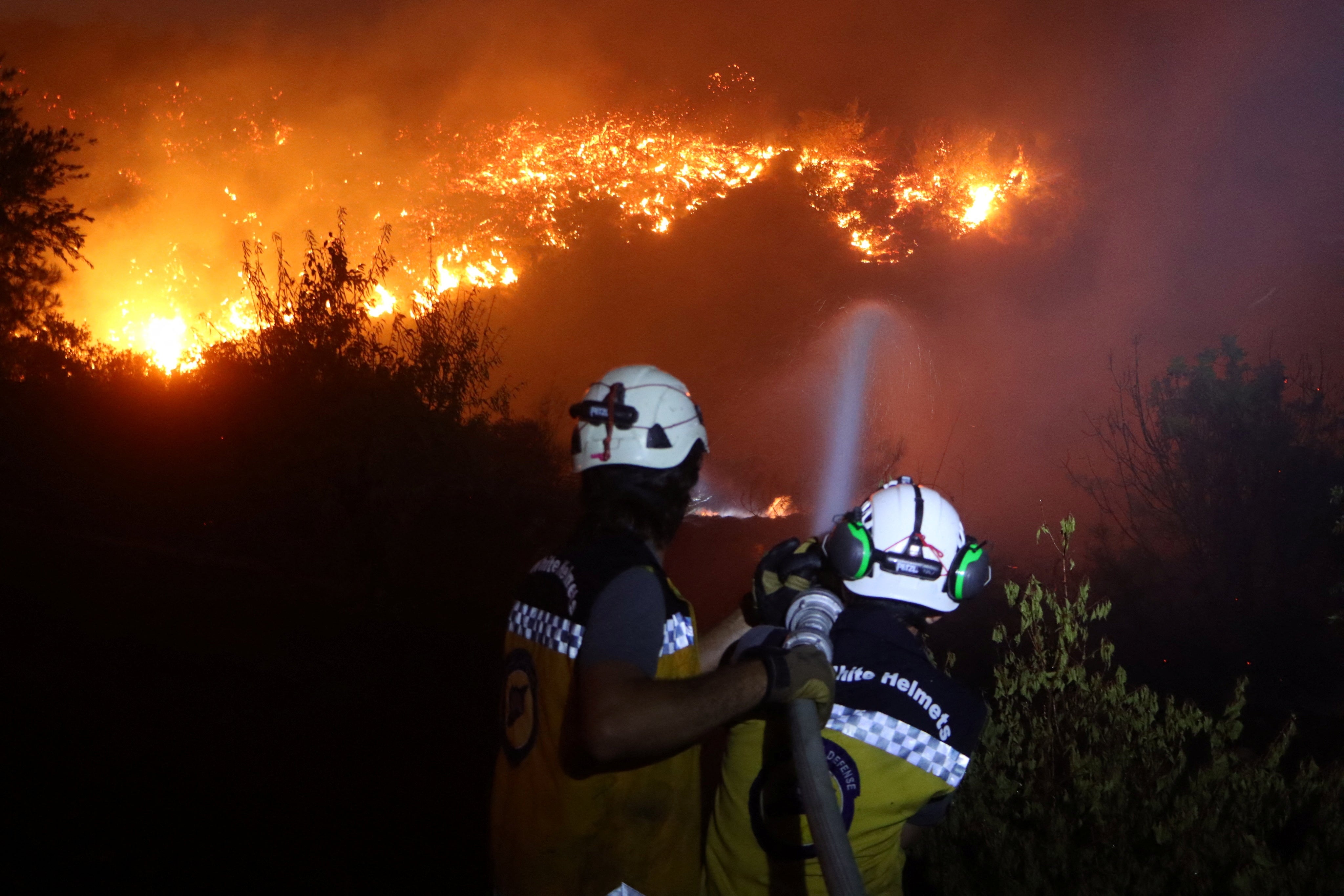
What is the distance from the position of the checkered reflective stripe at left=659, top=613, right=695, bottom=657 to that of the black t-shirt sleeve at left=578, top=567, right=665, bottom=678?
2.7 inches

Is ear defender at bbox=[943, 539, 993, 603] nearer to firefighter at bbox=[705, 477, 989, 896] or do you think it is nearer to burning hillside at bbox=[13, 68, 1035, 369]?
firefighter at bbox=[705, 477, 989, 896]

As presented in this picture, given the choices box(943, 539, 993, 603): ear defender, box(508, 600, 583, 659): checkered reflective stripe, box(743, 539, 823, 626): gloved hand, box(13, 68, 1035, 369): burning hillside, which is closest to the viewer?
box(508, 600, 583, 659): checkered reflective stripe

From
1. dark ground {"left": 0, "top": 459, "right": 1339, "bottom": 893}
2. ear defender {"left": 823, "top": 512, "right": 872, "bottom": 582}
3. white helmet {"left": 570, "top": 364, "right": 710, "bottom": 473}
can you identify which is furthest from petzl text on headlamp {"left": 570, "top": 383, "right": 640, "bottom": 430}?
dark ground {"left": 0, "top": 459, "right": 1339, "bottom": 893}

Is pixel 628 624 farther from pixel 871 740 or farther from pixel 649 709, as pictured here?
pixel 871 740

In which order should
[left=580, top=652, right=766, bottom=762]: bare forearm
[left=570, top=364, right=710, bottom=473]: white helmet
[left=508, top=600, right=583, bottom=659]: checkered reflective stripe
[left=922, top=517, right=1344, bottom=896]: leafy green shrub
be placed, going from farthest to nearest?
[left=922, top=517, right=1344, bottom=896]: leafy green shrub, [left=570, top=364, right=710, bottom=473]: white helmet, [left=508, top=600, right=583, bottom=659]: checkered reflective stripe, [left=580, top=652, right=766, bottom=762]: bare forearm

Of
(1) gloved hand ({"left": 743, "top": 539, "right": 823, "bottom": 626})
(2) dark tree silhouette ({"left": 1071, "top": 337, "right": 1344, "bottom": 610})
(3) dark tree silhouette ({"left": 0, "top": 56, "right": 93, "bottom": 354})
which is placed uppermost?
(3) dark tree silhouette ({"left": 0, "top": 56, "right": 93, "bottom": 354})

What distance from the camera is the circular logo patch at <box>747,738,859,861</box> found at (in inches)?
91.7

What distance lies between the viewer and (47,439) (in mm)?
19359

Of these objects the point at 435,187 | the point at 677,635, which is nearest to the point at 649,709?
the point at 677,635

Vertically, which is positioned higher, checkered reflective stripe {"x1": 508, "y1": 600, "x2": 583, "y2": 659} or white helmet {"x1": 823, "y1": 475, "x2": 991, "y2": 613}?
white helmet {"x1": 823, "y1": 475, "x2": 991, "y2": 613}

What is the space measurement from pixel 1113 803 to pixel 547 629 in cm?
316

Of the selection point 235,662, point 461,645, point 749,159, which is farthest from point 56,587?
point 749,159

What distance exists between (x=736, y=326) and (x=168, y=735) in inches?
1043

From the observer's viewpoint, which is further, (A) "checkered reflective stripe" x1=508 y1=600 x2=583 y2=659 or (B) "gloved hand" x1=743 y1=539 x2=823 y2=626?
(B) "gloved hand" x1=743 y1=539 x2=823 y2=626
